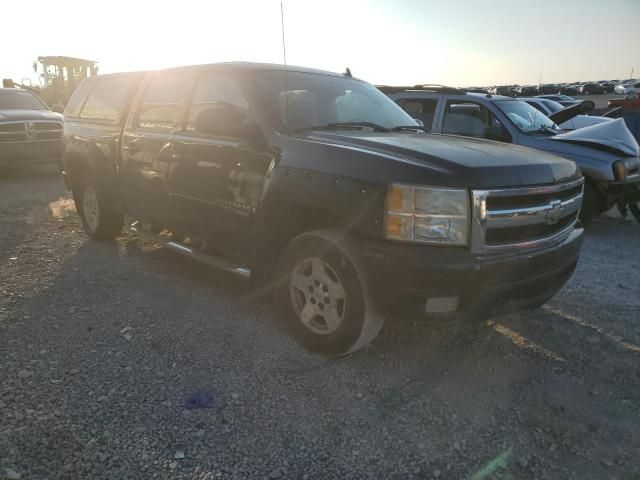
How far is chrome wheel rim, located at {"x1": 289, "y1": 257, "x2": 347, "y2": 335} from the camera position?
10.0 feet

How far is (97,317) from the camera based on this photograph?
3.75m

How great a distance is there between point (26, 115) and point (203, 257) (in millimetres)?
8095

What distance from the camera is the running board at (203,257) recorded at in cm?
360

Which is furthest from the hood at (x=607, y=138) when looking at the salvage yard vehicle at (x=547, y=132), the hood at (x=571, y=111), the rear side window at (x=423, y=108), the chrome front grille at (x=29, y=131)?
the chrome front grille at (x=29, y=131)

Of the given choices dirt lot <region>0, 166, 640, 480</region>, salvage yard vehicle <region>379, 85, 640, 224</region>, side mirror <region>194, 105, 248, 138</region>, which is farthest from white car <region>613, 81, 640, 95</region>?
side mirror <region>194, 105, 248, 138</region>

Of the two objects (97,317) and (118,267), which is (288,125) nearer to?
(97,317)

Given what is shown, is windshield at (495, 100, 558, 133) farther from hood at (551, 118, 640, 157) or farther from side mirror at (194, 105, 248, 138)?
side mirror at (194, 105, 248, 138)

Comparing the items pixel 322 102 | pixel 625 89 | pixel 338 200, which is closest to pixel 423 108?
pixel 322 102

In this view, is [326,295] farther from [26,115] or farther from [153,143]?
[26,115]

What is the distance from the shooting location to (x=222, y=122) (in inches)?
134

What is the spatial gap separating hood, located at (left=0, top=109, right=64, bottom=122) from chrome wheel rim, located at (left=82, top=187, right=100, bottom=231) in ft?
17.6

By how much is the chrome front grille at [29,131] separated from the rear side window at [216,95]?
7309 mm

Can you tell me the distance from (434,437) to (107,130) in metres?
4.22

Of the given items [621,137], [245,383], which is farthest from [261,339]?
[621,137]
